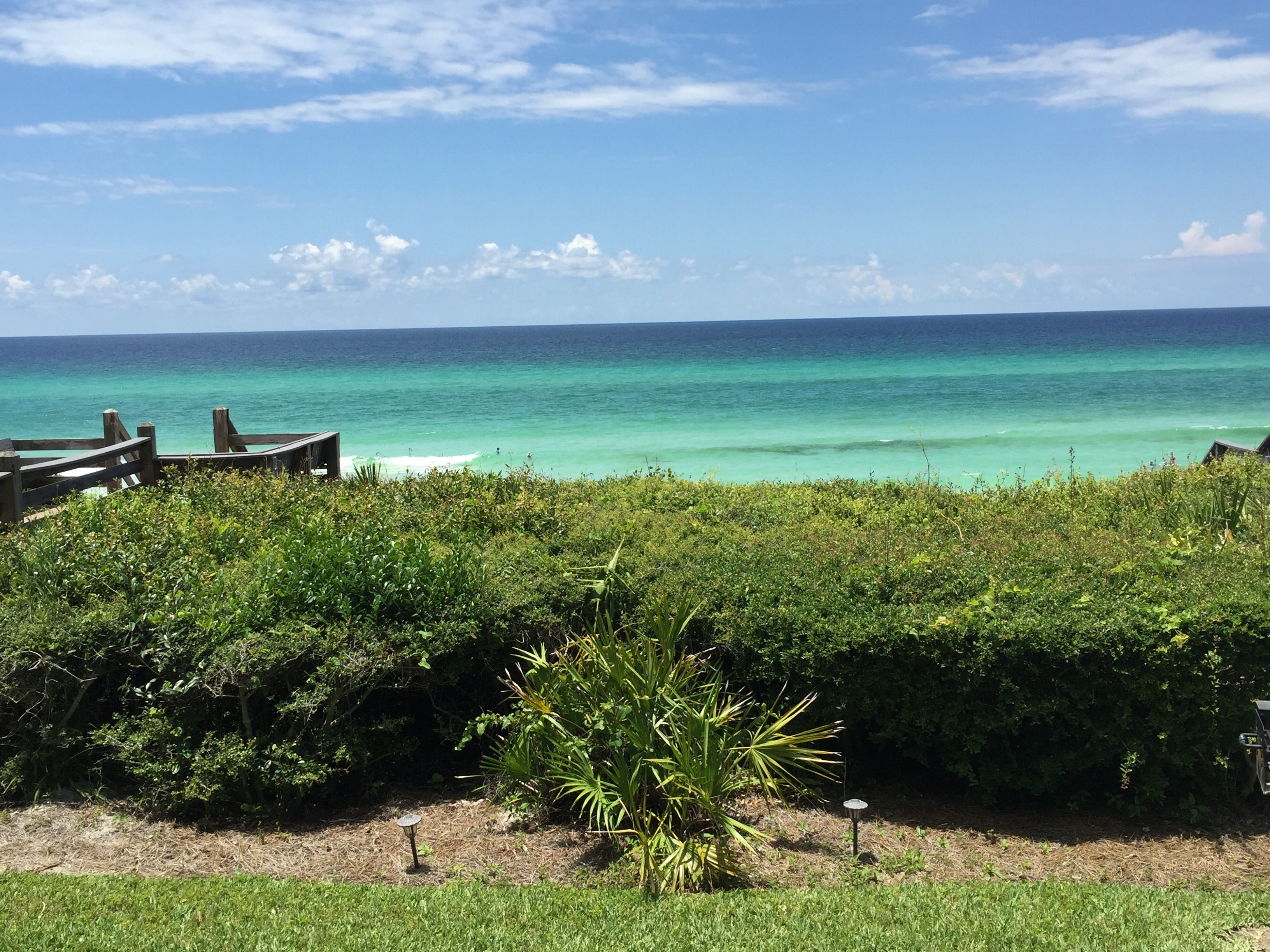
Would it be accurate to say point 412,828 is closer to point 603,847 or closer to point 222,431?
point 603,847

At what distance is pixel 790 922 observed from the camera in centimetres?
448

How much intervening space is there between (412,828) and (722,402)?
46292 millimetres

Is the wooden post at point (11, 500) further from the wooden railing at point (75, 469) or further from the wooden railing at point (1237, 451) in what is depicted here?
the wooden railing at point (1237, 451)

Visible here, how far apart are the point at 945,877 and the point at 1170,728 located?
1636 mm

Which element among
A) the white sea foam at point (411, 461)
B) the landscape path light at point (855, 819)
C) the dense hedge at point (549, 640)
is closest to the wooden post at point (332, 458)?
the dense hedge at point (549, 640)

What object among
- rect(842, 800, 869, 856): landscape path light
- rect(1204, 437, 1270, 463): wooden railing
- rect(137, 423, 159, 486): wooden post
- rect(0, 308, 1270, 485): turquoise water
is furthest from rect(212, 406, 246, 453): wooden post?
rect(1204, 437, 1270, 463): wooden railing

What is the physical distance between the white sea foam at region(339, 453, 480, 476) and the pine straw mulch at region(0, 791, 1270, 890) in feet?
73.6

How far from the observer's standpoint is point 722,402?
167 ft

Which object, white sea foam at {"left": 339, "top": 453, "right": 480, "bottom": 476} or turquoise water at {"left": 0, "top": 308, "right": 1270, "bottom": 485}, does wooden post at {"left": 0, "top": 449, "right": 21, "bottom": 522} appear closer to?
turquoise water at {"left": 0, "top": 308, "right": 1270, "bottom": 485}

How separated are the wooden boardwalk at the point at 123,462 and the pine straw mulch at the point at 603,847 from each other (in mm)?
4293

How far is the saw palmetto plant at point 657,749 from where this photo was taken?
5242mm

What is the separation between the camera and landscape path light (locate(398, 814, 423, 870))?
521 cm

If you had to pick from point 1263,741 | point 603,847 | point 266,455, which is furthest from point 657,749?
point 266,455

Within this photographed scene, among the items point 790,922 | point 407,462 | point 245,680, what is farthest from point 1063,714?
point 407,462
